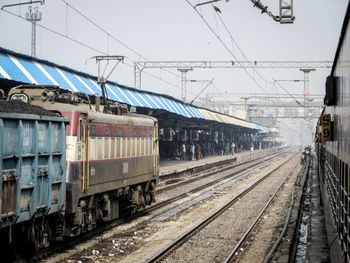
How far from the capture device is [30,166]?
9.89 m

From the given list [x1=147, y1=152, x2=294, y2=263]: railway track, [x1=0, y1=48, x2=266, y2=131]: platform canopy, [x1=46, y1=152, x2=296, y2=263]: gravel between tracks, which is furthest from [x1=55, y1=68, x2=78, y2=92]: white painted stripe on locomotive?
[x1=147, y1=152, x2=294, y2=263]: railway track

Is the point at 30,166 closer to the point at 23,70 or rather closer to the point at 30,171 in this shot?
the point at 30,171

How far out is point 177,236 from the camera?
15531 millimetres

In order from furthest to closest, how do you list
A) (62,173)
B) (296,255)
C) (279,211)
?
(279,211)
(296,255)
(62,173)

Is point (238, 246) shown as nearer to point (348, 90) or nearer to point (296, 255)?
point (296, 255)

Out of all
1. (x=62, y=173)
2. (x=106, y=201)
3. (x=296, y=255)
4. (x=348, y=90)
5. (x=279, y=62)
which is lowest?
(x=296, y=255)

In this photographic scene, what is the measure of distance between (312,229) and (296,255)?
3.15 m

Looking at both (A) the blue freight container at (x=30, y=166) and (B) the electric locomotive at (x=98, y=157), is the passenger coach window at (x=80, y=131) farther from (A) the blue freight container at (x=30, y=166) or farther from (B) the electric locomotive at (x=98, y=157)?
(A) the blue freight container at (x=30, y=166)

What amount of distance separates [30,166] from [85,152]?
3152 mm

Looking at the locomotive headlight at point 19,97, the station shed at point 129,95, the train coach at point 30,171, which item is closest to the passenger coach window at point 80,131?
the train coach at point 30,171

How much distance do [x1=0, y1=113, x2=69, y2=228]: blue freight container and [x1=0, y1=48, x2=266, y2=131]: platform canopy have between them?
631 cm

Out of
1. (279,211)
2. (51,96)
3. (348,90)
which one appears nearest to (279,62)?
(279,211)

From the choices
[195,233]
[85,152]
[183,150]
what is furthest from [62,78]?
[183,150]

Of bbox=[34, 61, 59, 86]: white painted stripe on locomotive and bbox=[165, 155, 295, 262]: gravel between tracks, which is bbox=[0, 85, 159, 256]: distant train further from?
bbox=[34, 61, 59, 86]: white painted stripe on locomotive
